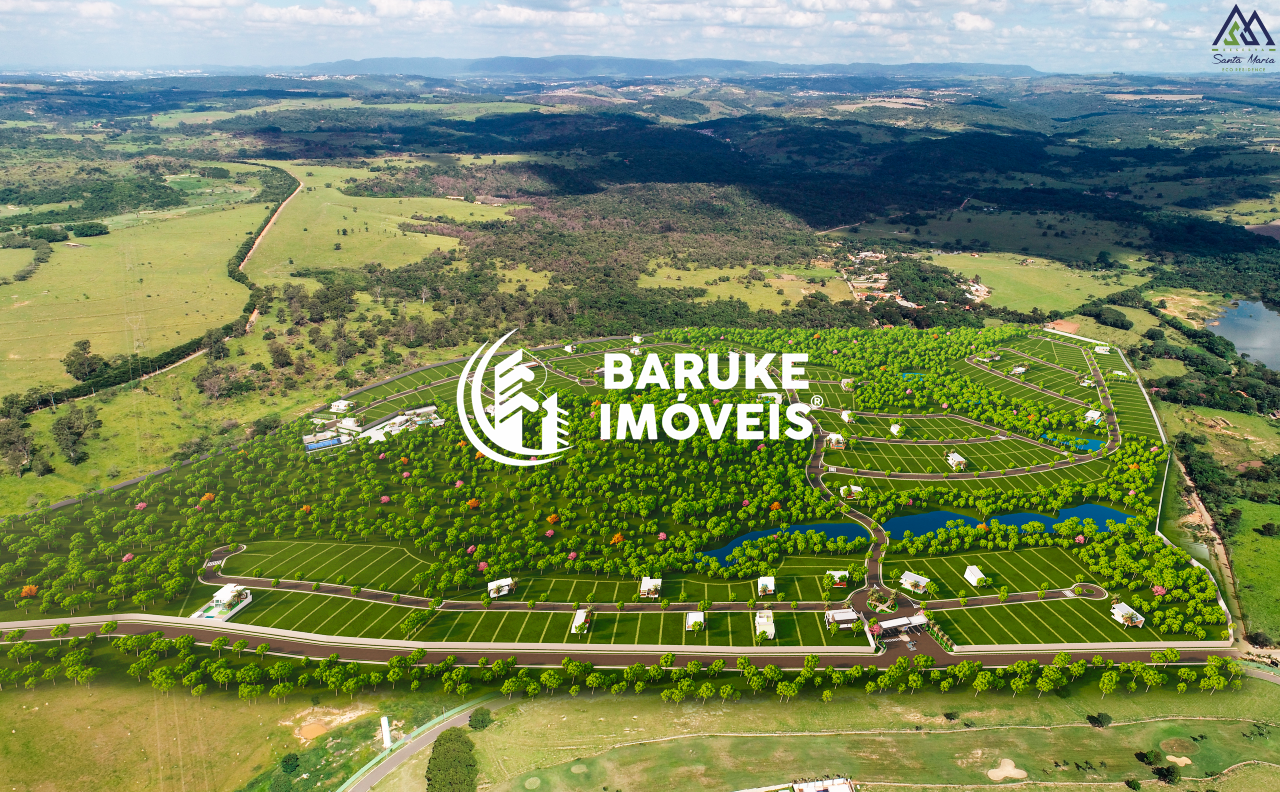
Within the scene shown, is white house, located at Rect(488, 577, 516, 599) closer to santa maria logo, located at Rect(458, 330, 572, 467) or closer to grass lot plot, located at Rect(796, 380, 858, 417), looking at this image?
santa maria logo, located at Rect(458, 330, 572, 467)

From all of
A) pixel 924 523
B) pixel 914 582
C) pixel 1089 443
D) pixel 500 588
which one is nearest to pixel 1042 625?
pixel 914 582

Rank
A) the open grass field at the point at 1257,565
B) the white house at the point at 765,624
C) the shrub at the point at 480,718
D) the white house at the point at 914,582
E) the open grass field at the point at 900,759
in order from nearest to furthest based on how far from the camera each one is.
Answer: the open grass field at the point at 900,759 < the shrub at the point at 480,718 < the white house at the point at 765,624 < the open grass field at the point at 1257,565 < the white house at the point at 914,582

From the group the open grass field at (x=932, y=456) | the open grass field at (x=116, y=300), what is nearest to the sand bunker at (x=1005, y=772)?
the open grass field at (x=932, y=456)

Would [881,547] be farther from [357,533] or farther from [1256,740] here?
[357,533]

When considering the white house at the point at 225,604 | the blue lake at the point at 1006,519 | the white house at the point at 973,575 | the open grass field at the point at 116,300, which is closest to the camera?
the white house at the point at 225,604

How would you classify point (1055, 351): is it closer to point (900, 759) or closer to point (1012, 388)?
point (1012, 388)

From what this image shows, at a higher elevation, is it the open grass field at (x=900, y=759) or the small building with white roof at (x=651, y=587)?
the small building with white roof at (x=651, y=587)

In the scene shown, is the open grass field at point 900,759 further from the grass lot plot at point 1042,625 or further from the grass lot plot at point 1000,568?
the grass lot plot at point 1000,568

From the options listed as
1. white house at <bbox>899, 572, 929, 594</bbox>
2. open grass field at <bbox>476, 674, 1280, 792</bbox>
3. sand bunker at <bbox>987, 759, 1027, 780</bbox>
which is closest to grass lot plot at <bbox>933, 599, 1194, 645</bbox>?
white house at <bbox>899, 572, 929, 594</bbox>
